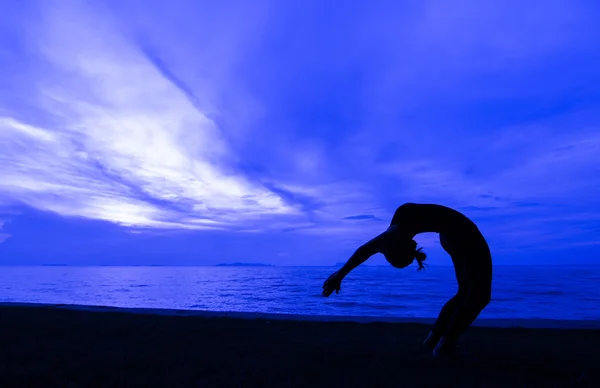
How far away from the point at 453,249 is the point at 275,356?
2.98m

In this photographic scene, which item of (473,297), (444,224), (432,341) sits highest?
(444,224)

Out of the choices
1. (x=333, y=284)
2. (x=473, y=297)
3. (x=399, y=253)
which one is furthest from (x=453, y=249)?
(x=333, y=284)

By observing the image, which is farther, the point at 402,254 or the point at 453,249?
the point at 453,249

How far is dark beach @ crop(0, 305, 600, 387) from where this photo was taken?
471 centimetres

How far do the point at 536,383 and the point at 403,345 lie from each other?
97.7 inches

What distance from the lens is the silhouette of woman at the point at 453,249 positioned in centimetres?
555

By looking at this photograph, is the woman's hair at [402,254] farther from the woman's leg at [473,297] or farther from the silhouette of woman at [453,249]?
the woman's leg at [473,297]

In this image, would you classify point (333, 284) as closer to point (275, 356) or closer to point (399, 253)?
point (399, 253)

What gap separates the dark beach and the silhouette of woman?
608 mm

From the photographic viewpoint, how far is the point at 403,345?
6.88 m

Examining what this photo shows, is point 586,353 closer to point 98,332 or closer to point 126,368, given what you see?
point 126,368

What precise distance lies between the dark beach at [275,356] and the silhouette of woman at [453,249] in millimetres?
608

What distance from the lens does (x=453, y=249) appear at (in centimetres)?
604

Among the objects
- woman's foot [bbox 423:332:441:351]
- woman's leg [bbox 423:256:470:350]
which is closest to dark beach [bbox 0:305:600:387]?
woman's foot [bbox 423:332:441:351]
